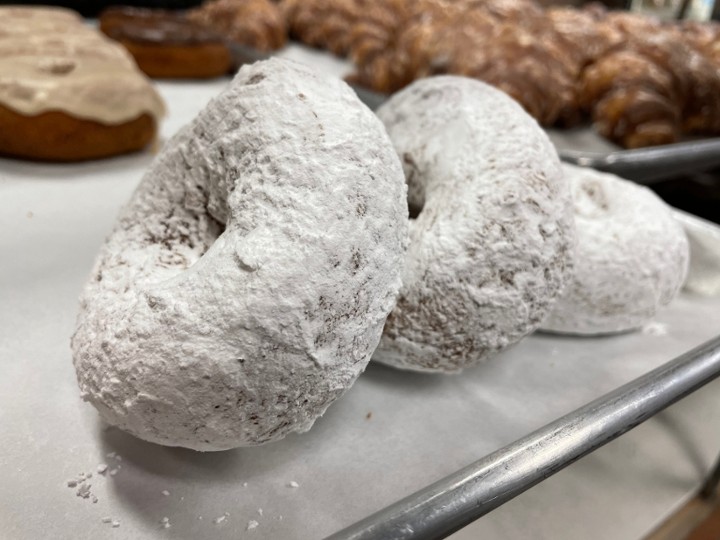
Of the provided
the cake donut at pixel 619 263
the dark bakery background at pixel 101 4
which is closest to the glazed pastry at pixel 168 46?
the dark bakery background at pixel 101 4

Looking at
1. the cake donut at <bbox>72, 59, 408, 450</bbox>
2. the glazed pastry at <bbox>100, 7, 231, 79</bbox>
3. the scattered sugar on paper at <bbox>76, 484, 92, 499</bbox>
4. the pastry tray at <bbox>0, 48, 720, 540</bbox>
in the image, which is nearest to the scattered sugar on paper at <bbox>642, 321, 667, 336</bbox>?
the pastry tray at <bbox>0, 48, 720, 540</bbox>

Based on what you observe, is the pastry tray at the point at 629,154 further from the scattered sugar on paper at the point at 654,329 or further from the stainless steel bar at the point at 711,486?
the stainless steel bar at the point at 711,486

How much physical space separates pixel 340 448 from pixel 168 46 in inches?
64.1

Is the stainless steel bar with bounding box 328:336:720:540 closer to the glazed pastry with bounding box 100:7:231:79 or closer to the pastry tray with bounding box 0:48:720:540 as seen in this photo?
the pastry tray with bounding box 0:48:720:540

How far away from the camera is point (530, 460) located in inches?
21.3

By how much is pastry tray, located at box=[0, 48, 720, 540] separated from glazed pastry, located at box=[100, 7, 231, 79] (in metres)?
0.98

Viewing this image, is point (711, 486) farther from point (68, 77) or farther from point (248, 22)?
point (248, 22)

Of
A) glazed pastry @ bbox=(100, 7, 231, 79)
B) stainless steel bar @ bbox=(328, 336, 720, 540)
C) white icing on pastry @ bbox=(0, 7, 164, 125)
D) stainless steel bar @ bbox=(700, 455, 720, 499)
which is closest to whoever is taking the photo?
stainless steel bar @ bbox=(328, 336, 720, 540)

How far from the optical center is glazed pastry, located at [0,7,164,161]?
1.30 meters

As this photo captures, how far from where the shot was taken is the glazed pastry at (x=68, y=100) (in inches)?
51.3

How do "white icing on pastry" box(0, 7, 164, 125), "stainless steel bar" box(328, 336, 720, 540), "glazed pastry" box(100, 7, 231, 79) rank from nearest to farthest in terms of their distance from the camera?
"stainless steel bar" box(328, 336, 720, 540) → "white icing on pastry" box(0, 7, 164, 125) → "glazed pastry" box(100, 7, 231, 79)

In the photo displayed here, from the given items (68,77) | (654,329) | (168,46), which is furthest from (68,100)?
(654,329)

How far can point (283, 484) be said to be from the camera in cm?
67

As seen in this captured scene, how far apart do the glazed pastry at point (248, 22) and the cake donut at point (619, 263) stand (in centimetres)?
164
